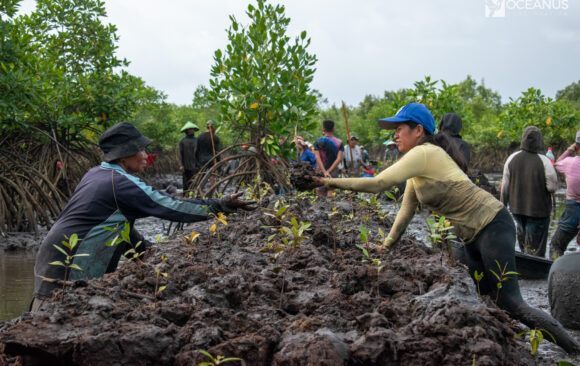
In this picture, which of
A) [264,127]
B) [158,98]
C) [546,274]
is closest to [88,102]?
[264,127]

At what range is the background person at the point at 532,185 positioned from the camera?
6.20 m

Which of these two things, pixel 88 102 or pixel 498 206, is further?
pixel 88 102

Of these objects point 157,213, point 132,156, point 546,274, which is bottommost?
point 546,274

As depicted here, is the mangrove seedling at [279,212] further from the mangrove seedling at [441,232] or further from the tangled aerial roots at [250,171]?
the tangled aerial roots at [250,171]

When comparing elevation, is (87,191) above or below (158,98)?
below

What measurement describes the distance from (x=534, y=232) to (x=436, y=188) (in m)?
4.00

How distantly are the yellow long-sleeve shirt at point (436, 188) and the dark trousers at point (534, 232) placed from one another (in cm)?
356

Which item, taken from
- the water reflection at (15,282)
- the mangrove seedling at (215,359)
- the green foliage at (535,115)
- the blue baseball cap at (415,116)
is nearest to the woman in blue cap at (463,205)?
the blue baseball cap at (415,116)

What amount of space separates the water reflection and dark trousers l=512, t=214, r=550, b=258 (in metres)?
5.75

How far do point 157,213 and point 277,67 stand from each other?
15.4 ft

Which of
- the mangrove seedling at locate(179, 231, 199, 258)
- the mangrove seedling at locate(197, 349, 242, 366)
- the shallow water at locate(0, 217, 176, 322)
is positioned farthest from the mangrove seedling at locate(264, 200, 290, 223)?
the mangrove seedling at locate(197, 349, 242, 366)

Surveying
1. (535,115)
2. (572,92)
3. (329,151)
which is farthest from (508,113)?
(572,92)

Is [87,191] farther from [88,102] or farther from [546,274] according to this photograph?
[88,102]

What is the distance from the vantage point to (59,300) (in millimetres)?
2004
